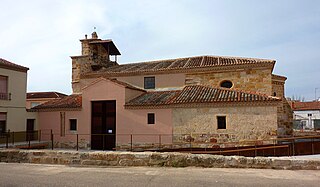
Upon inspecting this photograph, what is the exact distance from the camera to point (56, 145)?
19.1 m

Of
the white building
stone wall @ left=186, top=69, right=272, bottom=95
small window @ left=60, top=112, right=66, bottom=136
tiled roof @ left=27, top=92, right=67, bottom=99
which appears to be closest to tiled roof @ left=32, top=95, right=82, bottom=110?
small window @ left=60, top=112, right=66, bottom=136

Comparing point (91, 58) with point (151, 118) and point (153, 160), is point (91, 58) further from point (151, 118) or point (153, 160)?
point (153, 160)

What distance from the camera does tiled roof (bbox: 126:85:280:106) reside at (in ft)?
49.7

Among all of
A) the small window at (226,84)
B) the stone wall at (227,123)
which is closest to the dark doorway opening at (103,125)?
the stone wall at (227,123)

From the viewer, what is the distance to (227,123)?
15211mm

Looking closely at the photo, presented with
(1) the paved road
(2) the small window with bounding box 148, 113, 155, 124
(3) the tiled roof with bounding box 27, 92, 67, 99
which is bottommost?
(1) the paved road

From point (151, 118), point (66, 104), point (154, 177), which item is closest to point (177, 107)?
point (151, 118)

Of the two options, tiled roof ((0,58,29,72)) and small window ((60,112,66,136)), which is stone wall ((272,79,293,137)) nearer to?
small window ((60,112,66,136))

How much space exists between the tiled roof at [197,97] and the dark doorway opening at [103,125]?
1.63 metres

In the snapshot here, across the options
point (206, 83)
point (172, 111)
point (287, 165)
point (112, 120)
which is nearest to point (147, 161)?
point (287, 165)

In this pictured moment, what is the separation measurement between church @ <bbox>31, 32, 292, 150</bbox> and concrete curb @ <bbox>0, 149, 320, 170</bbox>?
21.8 ft

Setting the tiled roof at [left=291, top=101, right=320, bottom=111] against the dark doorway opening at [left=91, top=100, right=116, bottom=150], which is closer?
the dark doorway opening at [left=91, top=100, right=116, bottom=150]

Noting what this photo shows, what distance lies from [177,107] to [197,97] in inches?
53.8

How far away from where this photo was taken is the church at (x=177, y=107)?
15047 mm
